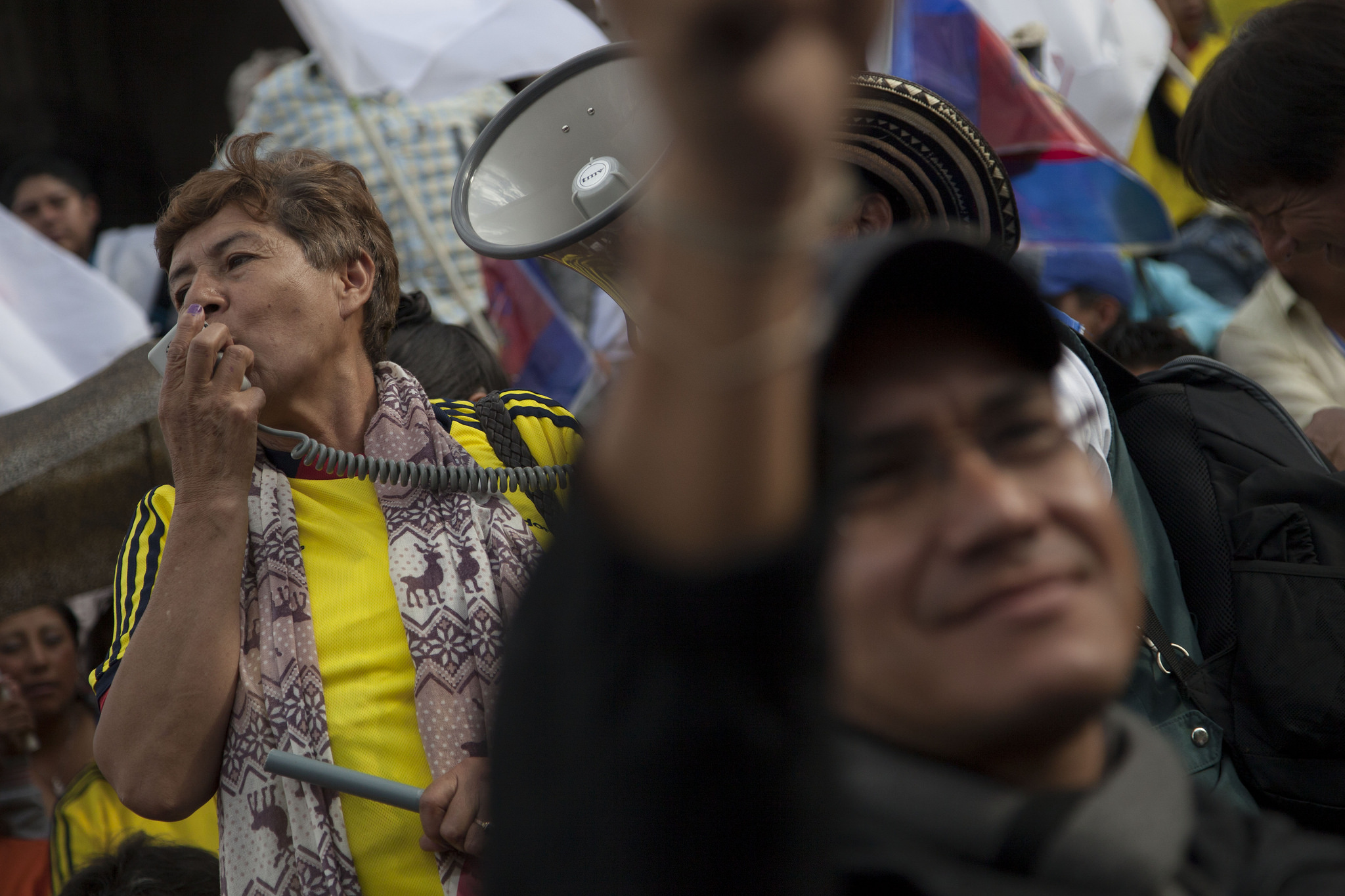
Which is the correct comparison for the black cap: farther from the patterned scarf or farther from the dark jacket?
the patterned scarf

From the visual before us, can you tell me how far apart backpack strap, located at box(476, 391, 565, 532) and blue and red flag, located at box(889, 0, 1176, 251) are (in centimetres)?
251

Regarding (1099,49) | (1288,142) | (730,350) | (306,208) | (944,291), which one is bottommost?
(1099,49)

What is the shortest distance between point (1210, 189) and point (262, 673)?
6.61 feet

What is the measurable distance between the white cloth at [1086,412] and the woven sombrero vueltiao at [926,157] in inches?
14.0

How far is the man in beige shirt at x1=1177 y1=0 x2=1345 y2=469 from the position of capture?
7.60ft

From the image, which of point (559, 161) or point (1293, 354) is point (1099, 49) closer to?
point (1293, 354)

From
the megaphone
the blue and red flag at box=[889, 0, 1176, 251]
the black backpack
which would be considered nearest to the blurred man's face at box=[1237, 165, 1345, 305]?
the black backpack

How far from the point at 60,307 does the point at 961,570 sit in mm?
3894

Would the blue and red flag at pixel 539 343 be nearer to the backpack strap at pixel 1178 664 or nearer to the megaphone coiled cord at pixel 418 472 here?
the megaphone coiled cord at pixel 418 472

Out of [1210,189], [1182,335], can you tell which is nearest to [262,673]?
[1210,189]

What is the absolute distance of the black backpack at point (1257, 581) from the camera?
1.78 m

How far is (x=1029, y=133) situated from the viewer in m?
4.39

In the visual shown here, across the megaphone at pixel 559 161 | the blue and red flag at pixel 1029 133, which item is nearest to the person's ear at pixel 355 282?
the megaphone at pixel 559 161

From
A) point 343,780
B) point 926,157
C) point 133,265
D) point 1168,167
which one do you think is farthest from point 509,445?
point 1168,167
